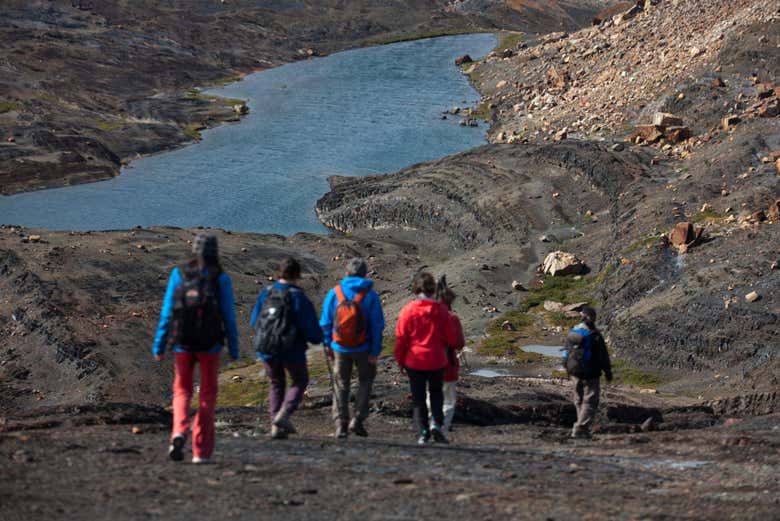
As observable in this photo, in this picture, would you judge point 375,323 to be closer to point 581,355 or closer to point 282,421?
point 282,421

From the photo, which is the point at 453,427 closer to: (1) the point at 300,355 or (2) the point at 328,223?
(1) the point at 300,355

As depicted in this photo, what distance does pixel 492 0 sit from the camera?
7042 inches

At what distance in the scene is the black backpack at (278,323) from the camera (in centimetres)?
1428

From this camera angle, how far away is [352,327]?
15.0 metres

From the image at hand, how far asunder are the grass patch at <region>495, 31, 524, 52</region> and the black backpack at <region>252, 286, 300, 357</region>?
122 meters

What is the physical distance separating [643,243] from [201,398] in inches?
1191

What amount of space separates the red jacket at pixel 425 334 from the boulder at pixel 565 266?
3018 cm

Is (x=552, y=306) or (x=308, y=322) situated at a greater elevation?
(x=552, y=306)

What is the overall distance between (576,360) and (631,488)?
4.19 m

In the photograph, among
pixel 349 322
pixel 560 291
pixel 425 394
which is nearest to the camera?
pixel 349 322

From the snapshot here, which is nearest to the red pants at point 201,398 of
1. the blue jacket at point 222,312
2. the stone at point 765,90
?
the blue jacket at point 222,312

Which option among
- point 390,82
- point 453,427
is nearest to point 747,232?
point 453,427

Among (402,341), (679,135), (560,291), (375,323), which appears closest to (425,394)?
(402,341)

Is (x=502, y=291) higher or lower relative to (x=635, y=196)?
lower
